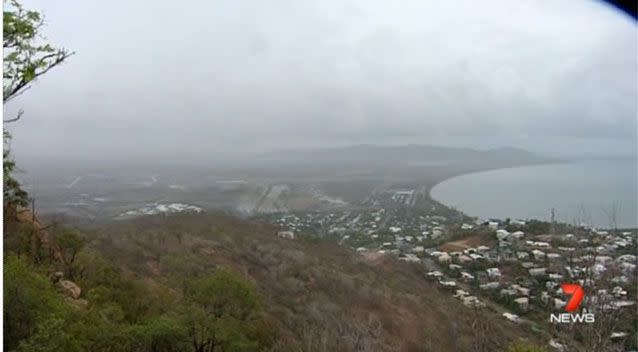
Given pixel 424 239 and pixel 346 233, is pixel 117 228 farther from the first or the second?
pixel 424 239

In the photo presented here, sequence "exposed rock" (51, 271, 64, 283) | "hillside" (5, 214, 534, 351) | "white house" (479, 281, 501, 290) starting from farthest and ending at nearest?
"white house" (479, 281, 501, 290)
"hillside" (5, 214, 534, 351)
"exposed rock" (51, 271, 64, 283)

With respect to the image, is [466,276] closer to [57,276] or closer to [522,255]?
[522,255]

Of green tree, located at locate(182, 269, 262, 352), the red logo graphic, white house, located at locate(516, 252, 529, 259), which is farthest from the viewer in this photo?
white house, located at locate(516, 252, 529, 259)

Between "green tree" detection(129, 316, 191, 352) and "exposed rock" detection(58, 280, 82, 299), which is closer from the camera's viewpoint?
"green tree" detection(129, 316, 191, 352)

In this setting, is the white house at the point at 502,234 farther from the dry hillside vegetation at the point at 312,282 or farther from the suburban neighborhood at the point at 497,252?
the dry hillside vegetation at the point at 312,282

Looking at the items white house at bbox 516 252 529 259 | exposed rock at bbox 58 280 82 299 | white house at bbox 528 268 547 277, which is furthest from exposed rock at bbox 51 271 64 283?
white house at bbox 516 252 529 259

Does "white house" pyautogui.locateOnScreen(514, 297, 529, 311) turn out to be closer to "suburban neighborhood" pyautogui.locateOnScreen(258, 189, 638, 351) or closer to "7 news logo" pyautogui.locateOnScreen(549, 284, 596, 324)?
"suburban neighborhood" pyautogui.locateOnScreen(258, 189, 638, 351)

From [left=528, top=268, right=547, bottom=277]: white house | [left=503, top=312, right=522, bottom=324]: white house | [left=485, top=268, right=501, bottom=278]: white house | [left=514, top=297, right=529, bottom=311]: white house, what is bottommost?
[left=485, top=268, right=501, bottom=278]: white house

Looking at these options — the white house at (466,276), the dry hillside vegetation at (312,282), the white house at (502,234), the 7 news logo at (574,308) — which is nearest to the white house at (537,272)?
the dry hillside vegetation at (312,282)
